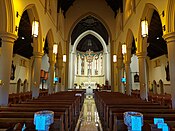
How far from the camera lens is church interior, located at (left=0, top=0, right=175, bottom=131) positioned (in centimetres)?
273

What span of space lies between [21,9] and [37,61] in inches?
129

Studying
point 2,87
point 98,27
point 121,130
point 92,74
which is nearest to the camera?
point 121,130

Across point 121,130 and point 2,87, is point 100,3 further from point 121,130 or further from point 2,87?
point 121,130

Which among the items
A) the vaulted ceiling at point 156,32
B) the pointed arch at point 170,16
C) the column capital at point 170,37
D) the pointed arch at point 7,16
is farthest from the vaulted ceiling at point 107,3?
the column capital at point 170,37

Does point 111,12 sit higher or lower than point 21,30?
higher

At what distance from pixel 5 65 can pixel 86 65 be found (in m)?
22.0

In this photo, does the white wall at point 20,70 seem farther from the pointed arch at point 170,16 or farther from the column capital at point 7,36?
the pointed arch at point 170,16

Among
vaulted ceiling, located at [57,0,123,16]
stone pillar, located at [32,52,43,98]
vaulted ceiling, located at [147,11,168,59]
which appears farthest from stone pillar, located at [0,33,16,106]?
vaulted ceiling, located at [57,0,123,16]

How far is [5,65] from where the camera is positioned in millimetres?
5266

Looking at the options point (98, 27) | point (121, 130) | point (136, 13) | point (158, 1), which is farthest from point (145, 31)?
point (98, 27)

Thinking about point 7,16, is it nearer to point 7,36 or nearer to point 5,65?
point 7,36

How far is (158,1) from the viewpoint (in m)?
6.12

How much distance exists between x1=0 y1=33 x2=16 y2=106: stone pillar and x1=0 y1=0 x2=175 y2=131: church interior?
3cm

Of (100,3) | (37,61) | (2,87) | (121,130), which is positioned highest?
(100,3)
